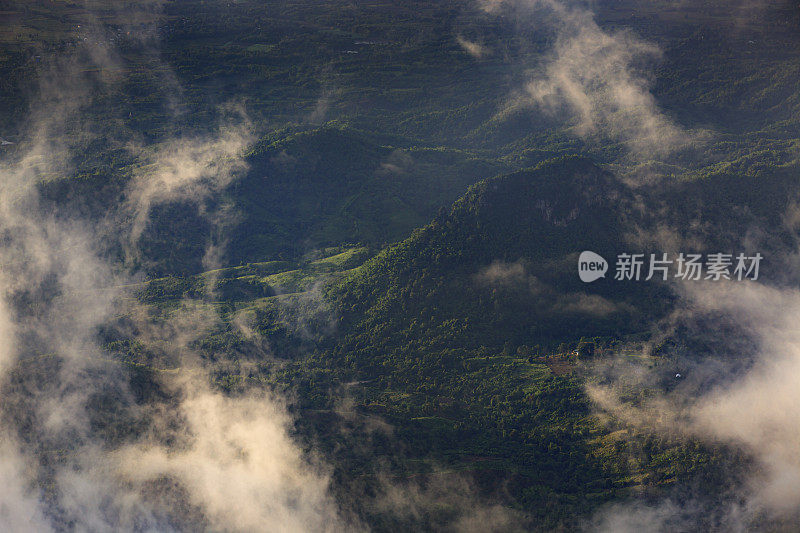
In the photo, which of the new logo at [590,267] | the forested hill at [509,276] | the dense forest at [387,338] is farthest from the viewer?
the new logo at [590,267]

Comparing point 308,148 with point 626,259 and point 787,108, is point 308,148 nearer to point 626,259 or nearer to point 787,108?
point 626,259

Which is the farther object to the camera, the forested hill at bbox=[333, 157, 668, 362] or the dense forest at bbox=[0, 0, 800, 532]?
the forested hill at bbox=[333, 157, 668, 362]

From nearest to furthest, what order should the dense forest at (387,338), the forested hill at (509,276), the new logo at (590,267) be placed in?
1. the dense forest at (387,338)
2. the forested hill at (509,276)
3. the new logo at (590,267)

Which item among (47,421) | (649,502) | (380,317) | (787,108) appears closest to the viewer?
(649,502)

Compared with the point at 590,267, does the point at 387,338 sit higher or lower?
lower

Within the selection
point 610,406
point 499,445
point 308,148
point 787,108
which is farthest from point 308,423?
point 787,108

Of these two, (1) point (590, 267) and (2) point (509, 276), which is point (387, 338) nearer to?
(2) point (509, 276)

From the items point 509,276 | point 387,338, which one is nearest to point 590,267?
point 509,276

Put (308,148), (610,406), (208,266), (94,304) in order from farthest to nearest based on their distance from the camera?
(308,148) < (208,266) < (94,304) < (610,406)

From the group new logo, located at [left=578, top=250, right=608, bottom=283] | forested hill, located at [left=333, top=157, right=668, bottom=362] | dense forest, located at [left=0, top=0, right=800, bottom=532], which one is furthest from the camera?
new logo, located at [left=578, top=250, right=608, bottom=283]

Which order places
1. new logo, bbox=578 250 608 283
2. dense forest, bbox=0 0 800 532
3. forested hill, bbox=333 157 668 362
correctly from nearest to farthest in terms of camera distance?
dense forest, bbox=0 0 800 532
forested hill, bbox=333 157 668 362
new logo, bbox=578 250 608 283

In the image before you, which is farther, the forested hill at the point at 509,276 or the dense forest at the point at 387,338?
the forested hill at the point at 509,276
